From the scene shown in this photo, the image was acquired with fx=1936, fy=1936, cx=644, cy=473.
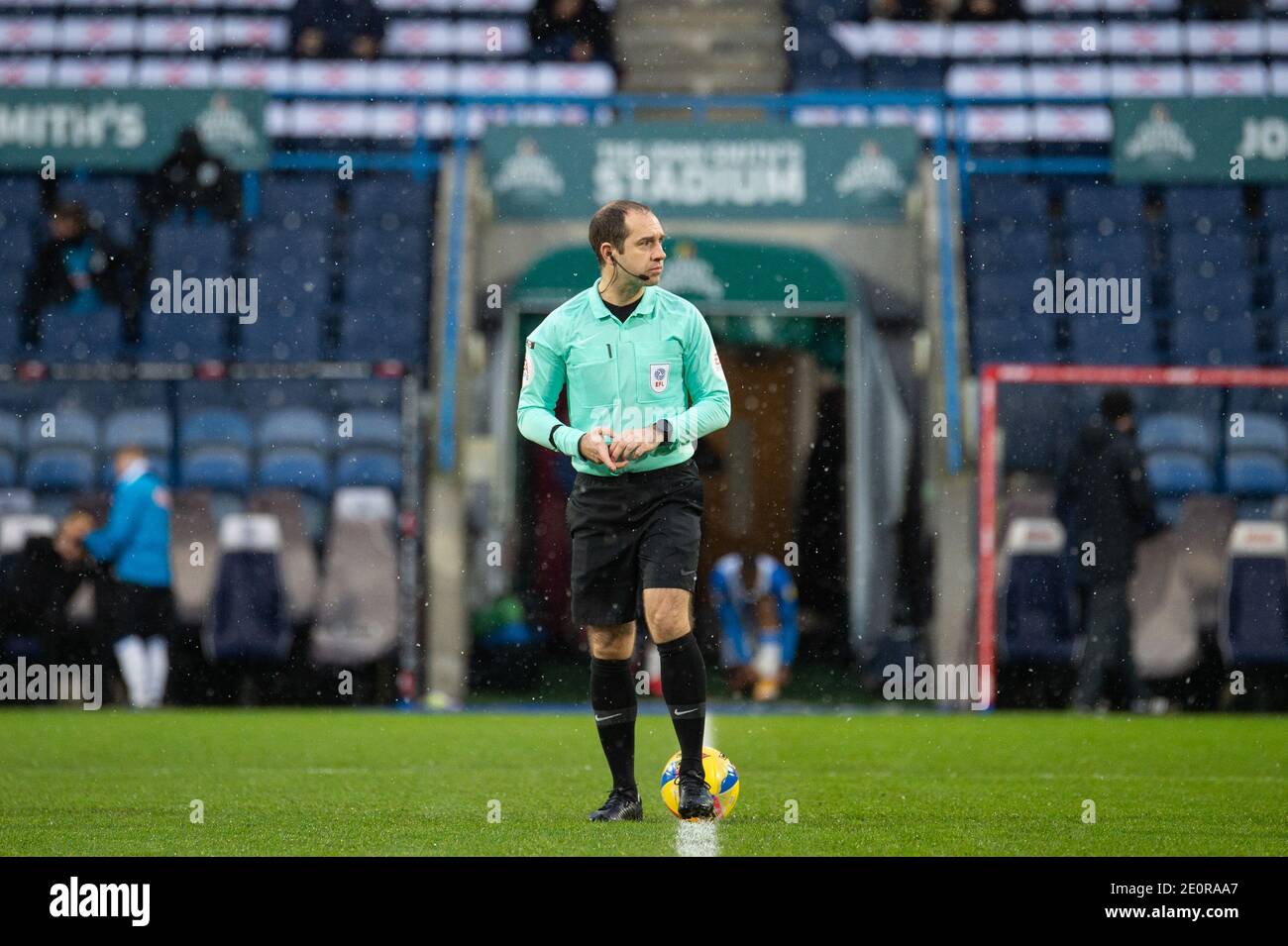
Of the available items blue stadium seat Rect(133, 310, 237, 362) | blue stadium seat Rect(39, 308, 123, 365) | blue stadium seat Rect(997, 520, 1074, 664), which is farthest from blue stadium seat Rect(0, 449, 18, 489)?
blue stadium seat Rect(997, 520, 1074, 664)

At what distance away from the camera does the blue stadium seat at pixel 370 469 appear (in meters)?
14.2

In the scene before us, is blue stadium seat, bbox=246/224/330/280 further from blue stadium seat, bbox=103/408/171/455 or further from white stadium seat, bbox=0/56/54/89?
white stadium seat, bbox=0/56/54/89

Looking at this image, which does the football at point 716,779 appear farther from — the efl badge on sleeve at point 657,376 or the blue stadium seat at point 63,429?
the blue stadium seat at point 63,429

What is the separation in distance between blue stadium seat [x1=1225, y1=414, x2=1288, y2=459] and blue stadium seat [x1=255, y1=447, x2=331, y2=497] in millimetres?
6648

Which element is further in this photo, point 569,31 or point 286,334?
point 569,31

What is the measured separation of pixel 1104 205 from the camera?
54.3 ft

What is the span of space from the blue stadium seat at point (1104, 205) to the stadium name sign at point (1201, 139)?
1.35m

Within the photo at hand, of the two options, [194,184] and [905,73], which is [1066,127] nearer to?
[905,73]

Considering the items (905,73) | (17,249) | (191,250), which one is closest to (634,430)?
(191,250)

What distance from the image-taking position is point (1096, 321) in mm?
15922

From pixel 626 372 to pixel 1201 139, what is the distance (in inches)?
386

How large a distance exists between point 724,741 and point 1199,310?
7444mm

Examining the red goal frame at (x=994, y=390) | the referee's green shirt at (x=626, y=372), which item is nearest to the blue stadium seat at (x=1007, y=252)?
the red goal frame at (x=994, y=390)
